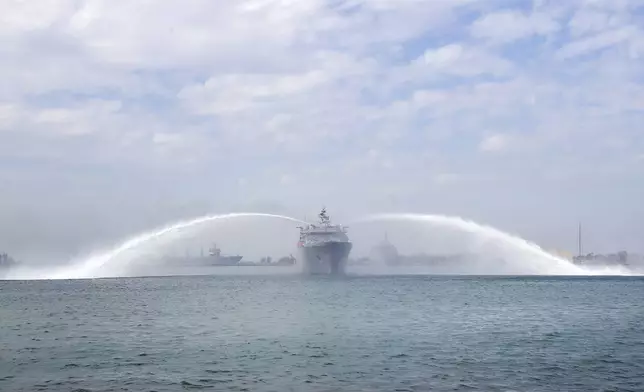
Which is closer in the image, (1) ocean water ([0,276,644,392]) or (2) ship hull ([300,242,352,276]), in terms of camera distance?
(1) ocean water ([0,276,644,392])

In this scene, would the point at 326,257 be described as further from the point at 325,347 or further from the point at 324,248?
the point at 325,347

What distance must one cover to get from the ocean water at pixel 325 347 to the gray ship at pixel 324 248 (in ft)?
223

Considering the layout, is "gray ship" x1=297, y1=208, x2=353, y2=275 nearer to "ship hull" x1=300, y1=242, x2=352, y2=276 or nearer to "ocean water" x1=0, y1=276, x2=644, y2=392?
"ship hull" x1=300, y1=242, x2=352, y2=276

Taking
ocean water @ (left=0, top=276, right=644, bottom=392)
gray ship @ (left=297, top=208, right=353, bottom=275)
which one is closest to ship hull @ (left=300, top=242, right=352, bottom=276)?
gray ship @ (left=297, top=208, right=353, bottom=275)

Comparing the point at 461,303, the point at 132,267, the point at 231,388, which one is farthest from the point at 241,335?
the point at 132,267

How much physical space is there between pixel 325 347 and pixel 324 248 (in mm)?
99860

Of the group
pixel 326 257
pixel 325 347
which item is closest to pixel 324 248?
pixel 326 257

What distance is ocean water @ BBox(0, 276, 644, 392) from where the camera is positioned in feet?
98.5

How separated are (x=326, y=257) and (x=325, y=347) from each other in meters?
102

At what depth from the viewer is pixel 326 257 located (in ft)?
467

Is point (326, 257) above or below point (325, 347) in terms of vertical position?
above

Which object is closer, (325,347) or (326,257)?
(325,347)

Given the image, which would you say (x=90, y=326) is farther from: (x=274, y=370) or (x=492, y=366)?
(x=492, y=366)

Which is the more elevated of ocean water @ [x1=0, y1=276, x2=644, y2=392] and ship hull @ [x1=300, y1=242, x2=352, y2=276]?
ship hull @ [x1=300, y1=242, x2=352, y2=276]
